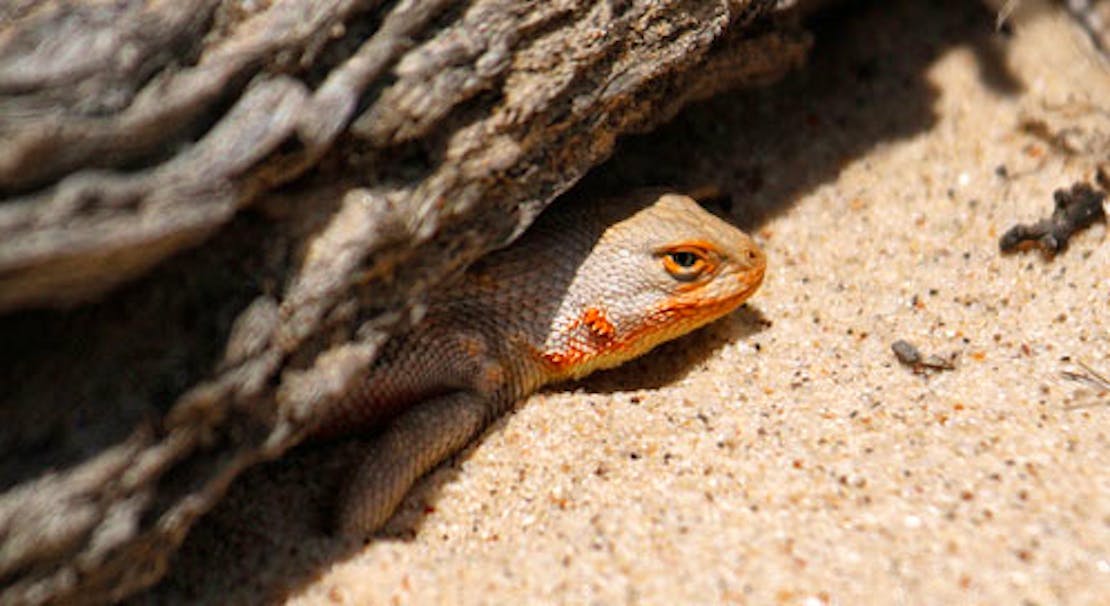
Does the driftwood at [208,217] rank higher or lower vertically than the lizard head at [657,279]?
higher

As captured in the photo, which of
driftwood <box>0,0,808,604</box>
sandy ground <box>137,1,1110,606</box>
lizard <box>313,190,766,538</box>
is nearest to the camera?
driftwood <box>0,0,808,604</box>

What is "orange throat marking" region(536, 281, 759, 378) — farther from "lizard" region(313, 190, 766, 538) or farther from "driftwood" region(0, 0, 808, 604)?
"driftwood" region(0, 0, 808, 604)

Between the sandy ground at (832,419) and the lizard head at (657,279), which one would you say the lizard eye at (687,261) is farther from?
the sandy ground at (832,419)

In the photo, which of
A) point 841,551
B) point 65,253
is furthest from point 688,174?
point 65,253

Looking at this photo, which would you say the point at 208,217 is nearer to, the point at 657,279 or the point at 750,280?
the point at 657,279

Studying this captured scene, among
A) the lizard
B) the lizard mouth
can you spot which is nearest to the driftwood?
the lizard

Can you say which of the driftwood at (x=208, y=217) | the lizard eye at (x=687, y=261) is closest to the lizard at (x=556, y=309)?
the lizard eye at (x=687, y=261)

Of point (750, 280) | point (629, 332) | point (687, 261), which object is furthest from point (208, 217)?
point (750, 280)
